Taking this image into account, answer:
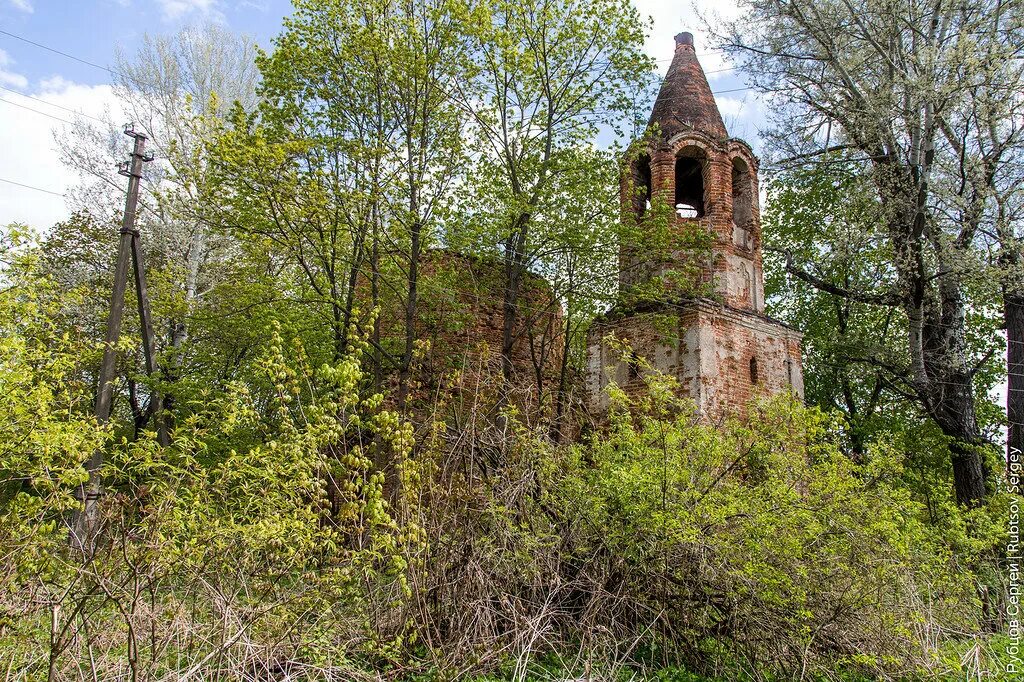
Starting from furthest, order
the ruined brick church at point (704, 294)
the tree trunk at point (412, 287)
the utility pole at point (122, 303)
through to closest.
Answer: the ruined brick church at point (704, 294), the tree trunk at point (412, 287), the utility pole at point (122, 303)

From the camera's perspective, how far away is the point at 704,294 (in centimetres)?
1292

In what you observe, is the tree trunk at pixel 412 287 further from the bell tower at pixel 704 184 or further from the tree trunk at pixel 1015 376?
the tree trunk at pixel 1015 376

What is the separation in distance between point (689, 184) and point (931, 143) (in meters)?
4.73

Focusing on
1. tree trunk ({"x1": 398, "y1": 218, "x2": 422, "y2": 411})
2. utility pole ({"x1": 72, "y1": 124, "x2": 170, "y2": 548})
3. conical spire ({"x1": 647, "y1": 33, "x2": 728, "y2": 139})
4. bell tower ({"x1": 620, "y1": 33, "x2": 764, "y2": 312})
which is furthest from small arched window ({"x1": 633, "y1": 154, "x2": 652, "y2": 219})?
utility pole ({"x1": 72, "y1": 124, "x2": 170, "y2": 548})

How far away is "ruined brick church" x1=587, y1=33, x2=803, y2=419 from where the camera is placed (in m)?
12.6

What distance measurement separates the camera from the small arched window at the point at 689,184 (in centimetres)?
1518

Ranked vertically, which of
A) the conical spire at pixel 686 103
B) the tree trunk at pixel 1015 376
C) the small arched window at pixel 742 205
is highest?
the conical spire at pixel 686 103

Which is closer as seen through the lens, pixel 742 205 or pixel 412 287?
pixel 412 287

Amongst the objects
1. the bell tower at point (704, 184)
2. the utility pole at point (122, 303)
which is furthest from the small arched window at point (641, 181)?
the utility pole at point (122, 303)

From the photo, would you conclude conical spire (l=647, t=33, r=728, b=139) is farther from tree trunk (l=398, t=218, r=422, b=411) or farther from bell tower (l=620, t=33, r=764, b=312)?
tree trunk (l=398, t=218, r=422, b=411)

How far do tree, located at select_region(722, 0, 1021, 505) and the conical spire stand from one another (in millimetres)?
2101

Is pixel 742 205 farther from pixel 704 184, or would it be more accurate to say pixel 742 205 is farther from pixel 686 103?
pixel 686 103

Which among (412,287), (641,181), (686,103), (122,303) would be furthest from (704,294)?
(122,303)

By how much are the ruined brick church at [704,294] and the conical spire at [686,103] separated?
0.08 feet
